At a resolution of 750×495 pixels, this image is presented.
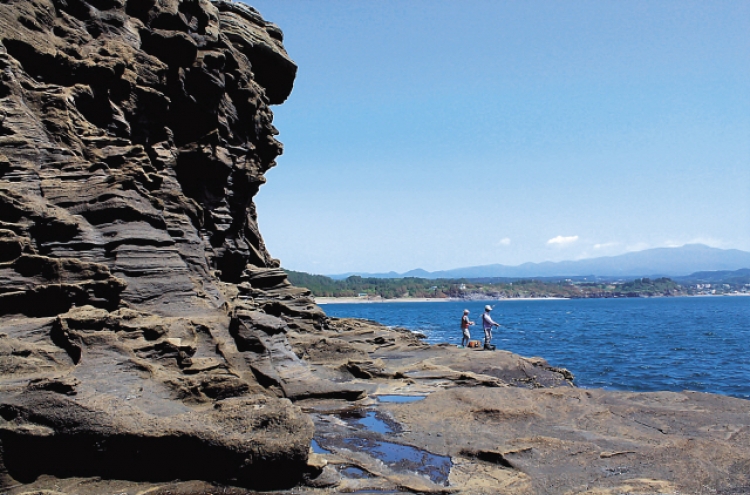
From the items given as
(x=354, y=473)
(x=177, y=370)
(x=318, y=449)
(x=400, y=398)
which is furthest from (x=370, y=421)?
(x=177, y=370)

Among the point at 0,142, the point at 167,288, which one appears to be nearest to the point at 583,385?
the point at 167,288

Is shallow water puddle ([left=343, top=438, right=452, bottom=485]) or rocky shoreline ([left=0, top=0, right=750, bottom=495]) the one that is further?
shallow water puddle ([left=343, top=438, right=452, bottom=485])

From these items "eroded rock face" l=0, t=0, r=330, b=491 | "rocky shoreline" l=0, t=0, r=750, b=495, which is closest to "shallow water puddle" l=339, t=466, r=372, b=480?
"rocky shoreline" l=0, t=0, r=750, b=495

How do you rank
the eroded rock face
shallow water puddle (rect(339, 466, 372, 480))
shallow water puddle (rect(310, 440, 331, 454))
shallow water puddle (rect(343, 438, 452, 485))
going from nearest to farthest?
the eroded rock face, shallow water puddle (rect(339, 466, 372, 480)), shallow water puddle (rect(343, 438, 452, 485)), shallow water puddle (rect(310, 440, 331, 454))

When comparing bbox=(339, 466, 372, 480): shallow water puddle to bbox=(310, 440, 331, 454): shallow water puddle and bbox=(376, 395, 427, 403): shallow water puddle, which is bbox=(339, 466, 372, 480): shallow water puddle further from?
bbox=(376, 395, 427, 403): shallow water puddle

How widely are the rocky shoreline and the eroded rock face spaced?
0.05m

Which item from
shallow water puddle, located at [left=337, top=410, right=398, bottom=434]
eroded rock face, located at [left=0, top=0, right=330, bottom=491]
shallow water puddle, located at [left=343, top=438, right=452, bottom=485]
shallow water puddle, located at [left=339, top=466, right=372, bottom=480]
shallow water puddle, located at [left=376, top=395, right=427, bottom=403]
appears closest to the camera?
eroded rock face, located at [left=0, top=0, right=330, bottom=491]

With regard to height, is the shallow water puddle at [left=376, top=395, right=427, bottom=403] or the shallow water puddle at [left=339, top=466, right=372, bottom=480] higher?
the shallow water puddle at [left=339, top=466, right=372, bottom=480]

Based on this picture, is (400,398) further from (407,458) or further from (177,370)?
(177,370)

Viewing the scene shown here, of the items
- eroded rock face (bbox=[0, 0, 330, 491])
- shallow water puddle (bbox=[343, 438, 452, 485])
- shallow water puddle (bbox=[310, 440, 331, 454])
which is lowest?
shallow water puddle (bbox=[343, 438, 452, 485])

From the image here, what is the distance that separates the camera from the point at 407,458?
470 inches

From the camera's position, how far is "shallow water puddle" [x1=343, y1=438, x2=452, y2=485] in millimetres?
11125

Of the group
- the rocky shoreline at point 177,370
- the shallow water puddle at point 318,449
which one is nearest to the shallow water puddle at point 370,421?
the rocky shoreline at point 177,370

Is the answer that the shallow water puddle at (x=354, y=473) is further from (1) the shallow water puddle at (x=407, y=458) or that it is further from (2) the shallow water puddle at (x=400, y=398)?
(2) the shallow water puddle at (x=400, y=398)
